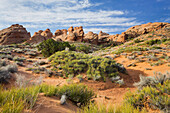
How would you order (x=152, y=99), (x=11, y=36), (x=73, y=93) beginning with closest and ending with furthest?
(x=152, y=99) < (x=73, y=93) < (x=11, y=36)

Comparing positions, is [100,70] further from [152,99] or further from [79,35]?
[79,35]

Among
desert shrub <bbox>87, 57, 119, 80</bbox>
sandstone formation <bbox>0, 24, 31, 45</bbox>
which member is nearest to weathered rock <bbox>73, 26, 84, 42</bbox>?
sandstone formation <bbox>0, 24, 31, 45</bbox>

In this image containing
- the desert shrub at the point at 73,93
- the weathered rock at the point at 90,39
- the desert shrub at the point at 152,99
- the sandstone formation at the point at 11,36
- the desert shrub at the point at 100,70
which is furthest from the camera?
the weathered rock at the point at 90,39

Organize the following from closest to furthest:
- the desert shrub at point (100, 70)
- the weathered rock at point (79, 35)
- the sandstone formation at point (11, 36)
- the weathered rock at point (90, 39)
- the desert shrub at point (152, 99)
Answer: the desert shrub at point (152, 99)
the desert shrub at point (100, 70)
the sandstone formation at point (11, 36)
the weathered rock at point (90, 39)
the weathered rock at point (79, 35)

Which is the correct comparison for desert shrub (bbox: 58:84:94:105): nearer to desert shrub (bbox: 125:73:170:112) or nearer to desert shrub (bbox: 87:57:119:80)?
desert shrub (bbox: 125:73:170:112)

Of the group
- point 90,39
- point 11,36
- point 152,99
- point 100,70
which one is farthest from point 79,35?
point 152,99

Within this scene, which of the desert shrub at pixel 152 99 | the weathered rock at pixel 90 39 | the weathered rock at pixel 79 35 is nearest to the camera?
the desert shrub at pixel 152 99

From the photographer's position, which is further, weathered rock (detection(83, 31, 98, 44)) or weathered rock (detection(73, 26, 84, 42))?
weathered rock (detection(73, 26, 84, 42))

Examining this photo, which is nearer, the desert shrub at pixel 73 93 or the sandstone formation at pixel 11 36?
the desert shrub at pixel 73 93

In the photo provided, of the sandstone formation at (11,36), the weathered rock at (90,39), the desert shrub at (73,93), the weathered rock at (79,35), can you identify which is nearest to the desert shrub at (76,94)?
the desert shrub at (73,93)

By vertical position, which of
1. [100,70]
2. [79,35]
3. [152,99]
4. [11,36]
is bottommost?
[152,99]

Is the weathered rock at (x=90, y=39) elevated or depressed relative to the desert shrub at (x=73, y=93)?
elevated

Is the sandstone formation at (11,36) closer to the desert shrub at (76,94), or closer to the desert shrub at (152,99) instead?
the desert shrub at (76,94)

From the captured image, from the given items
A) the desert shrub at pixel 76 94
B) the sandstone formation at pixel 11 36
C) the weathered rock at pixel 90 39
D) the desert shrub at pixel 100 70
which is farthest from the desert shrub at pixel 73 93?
the weathered rock at pixel 90 39
